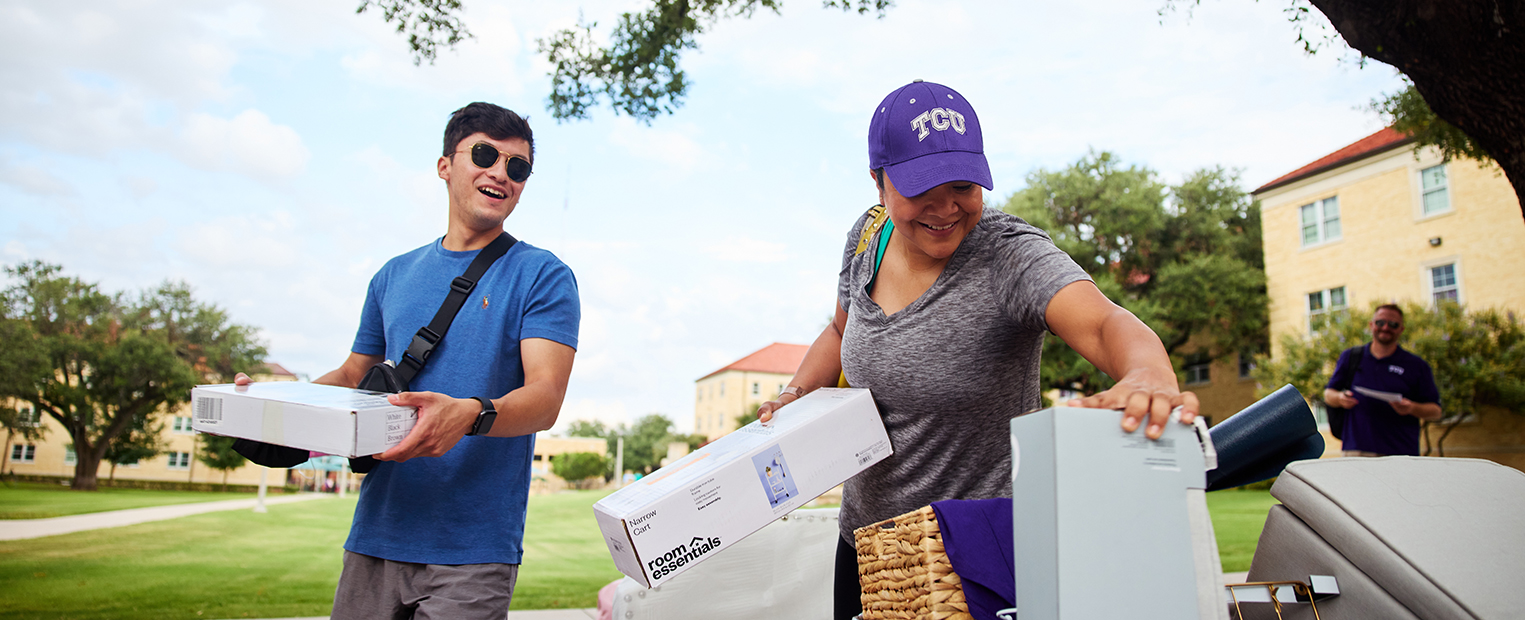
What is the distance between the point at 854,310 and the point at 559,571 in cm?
921

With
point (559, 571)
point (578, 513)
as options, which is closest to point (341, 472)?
point (578, 513)

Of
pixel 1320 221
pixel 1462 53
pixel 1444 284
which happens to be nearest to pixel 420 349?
pixel 1462 53

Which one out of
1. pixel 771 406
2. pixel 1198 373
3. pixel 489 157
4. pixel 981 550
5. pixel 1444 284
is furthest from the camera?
pixel 1198 373

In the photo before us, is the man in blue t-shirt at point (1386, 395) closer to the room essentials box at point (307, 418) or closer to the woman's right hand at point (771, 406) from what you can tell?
the woman's right hand at point (771, 406)

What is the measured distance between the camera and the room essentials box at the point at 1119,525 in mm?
955

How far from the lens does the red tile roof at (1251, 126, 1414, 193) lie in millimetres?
23359

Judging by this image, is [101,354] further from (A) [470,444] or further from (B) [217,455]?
(A) [470,444]

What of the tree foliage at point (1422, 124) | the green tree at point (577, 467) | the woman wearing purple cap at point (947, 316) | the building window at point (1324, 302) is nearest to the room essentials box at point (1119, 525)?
the woman wearing purple cap at point (947, 316)

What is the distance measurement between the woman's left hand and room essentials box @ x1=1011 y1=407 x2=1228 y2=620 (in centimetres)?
2

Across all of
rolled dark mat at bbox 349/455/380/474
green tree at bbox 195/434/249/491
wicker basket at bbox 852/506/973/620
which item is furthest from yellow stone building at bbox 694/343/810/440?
wicker basket at bbox 852/506/973/620

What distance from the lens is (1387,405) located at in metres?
5.61

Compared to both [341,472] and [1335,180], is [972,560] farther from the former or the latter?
[341,472]

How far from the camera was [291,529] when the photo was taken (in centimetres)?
1636

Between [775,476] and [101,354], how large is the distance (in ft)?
141
